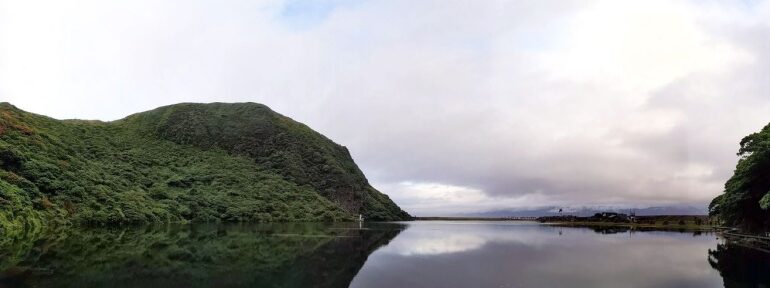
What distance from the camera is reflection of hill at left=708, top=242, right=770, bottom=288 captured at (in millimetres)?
19922

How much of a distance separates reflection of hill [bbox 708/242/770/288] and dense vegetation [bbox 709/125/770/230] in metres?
8.23

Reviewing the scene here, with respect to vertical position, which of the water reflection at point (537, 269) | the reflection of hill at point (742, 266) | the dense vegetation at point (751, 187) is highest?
the dense vegetation at point (751, 187)

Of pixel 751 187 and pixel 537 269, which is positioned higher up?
pixel 751 187

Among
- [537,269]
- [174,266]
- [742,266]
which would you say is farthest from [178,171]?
[742,266]

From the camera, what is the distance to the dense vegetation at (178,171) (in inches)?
2405

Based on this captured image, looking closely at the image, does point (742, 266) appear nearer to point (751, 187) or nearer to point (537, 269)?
point (537, 269)

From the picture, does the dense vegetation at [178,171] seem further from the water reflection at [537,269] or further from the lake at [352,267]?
the water reflection at [537,269]

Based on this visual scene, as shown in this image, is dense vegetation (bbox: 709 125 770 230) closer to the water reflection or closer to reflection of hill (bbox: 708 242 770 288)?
reflection of hill (bbox: 708 242 770 288)

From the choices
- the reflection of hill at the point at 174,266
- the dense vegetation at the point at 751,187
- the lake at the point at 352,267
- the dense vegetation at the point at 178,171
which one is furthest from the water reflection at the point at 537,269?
the dense vegetation at the point at 178,171

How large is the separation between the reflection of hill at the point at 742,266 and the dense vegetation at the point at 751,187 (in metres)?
8.23

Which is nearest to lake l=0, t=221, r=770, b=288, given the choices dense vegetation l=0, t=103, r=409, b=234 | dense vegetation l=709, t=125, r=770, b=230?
dense vegetation l=709, t=125, r=770, b=230

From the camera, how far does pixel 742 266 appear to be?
995 inches

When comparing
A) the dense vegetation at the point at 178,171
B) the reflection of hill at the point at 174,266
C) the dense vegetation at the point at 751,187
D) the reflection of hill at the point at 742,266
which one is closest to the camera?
the reflection of hill at the point at 174,266

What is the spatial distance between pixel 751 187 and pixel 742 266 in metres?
20.8
